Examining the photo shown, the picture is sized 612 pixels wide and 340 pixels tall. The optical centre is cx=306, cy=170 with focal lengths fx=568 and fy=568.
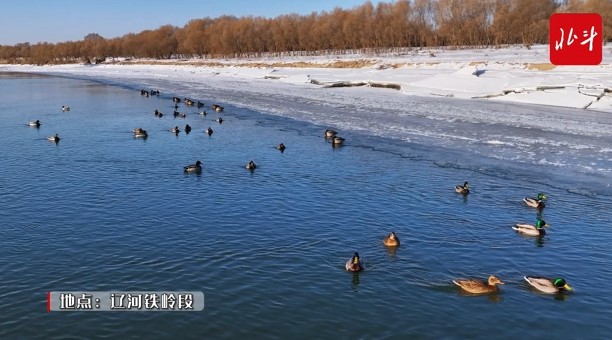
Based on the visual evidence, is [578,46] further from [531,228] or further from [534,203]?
[531,228]

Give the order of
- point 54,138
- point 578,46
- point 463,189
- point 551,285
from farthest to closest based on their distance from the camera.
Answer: point 578,46
point 54,138
point 463,189
point 551,285

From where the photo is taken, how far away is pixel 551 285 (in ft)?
48.3

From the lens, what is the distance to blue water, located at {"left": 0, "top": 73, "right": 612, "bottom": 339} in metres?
13.6

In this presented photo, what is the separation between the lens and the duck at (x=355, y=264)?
15.9 metres

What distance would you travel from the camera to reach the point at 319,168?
29281 mm

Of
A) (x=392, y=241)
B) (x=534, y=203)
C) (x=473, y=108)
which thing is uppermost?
(x=473, y=108)

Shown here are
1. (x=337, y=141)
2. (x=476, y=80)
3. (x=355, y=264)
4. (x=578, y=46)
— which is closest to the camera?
(x=355, y=264)

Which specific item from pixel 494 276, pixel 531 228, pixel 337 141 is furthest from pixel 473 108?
pixel 494 276

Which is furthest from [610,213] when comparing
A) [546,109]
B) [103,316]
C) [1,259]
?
[546,109]

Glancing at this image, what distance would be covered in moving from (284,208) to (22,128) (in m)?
30.9

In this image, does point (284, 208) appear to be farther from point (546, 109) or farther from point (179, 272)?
point (546, 109)

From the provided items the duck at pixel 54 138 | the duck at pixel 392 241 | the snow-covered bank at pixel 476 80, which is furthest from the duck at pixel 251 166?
the snow-covered bank at pixel 476 80

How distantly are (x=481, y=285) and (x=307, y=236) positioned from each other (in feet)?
20.3

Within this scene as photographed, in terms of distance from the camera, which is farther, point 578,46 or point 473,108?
point 578,46
